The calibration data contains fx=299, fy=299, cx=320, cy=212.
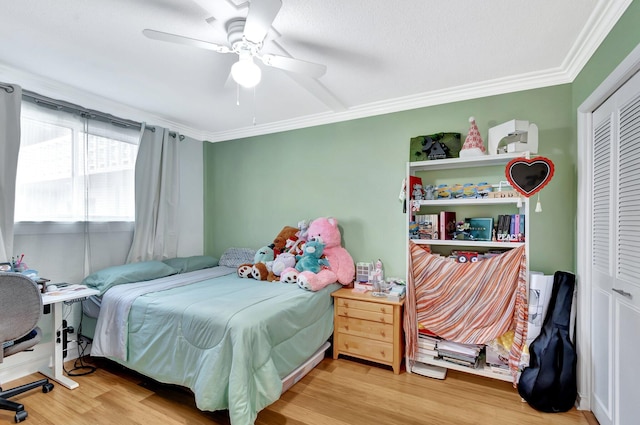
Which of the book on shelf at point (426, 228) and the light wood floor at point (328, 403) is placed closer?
the light wood floor at point (328, 403)

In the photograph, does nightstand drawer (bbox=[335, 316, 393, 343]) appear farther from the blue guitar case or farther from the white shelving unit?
the blue guitar case

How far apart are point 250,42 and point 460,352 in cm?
267

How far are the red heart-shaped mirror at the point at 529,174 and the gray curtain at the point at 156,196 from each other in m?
3.41

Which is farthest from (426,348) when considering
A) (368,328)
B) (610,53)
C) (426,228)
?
(610,53)

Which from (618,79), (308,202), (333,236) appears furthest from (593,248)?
(308,202)

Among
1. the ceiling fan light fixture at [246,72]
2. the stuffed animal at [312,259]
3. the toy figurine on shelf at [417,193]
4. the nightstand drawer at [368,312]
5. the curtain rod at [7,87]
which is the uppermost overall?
the curtain rod at [7,87]

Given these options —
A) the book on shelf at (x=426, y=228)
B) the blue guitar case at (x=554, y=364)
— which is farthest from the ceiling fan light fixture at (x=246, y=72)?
the blue guitar case at (x=554, y=364)

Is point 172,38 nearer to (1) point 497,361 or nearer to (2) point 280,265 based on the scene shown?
(2) point 280,265

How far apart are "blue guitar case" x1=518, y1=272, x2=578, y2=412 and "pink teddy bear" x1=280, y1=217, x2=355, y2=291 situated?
5.13ft

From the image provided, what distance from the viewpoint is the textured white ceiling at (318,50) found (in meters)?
1.65

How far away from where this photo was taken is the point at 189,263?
3.48 meters

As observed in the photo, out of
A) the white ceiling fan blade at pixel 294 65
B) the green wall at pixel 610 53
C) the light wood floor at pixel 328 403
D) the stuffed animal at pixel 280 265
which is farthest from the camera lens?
the stuffed animal at pixel 280 265

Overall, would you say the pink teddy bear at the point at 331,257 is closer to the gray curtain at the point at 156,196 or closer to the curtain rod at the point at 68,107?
the gray curtain at the point at 156,196

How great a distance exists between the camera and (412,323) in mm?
2508
